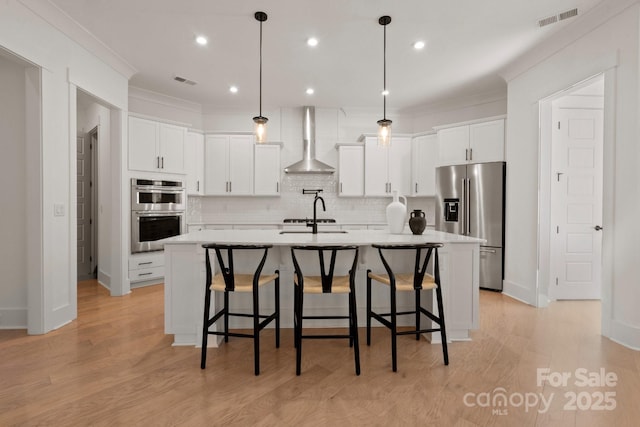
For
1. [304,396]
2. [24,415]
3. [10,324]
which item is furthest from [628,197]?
[10,324]

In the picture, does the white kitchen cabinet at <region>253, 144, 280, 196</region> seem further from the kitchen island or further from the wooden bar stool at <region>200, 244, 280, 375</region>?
the wooden bar stool at <region>200, 244, 280, 375</region>

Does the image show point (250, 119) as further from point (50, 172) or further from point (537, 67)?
point (537, 67)

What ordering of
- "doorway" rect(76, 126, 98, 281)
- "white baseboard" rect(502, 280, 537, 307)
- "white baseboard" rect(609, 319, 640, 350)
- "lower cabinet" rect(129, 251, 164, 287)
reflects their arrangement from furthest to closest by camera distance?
"doorway" rect(76, 126, 98, 281)
"lower cabinet" rect(129, 251, 164, 287)
"white baseboard" rect(502, 280, 537, 307)
"white baseboard" rect(609, 319, 640, 350)

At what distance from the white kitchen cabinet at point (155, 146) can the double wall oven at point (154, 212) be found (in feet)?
0.78

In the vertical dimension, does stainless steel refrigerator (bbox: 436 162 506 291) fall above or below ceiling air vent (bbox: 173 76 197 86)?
below

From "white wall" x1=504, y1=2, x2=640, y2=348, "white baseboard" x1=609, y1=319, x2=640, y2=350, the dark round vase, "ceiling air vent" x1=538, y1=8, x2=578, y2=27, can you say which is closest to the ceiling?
"ceiling air vent" x1=538, y1=8, x2=578, y2=27

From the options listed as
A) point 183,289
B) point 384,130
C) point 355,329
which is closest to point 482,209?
point 384,130

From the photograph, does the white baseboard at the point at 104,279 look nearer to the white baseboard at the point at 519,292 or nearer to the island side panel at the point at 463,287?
the island side panel at the point at 463,287

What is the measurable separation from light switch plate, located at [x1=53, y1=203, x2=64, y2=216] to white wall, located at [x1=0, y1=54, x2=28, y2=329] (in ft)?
0.82

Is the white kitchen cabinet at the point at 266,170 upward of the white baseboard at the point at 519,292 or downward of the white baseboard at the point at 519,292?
upward

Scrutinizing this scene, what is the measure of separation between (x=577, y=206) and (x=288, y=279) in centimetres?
382

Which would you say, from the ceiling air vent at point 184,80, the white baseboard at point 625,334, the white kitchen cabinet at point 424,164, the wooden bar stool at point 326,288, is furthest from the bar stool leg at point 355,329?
the ceiling air vent at point 184,80

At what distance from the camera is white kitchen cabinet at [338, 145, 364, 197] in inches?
233

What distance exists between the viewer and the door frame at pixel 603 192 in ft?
9.54
